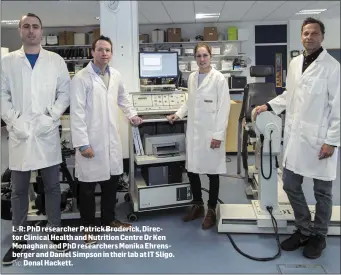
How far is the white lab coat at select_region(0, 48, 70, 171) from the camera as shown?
154 cm

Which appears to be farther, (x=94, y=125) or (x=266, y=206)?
(x=266, y=206)

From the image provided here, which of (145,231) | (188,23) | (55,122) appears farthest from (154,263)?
(188,23)

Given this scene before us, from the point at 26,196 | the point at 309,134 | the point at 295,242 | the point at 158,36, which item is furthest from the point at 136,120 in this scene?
the point at 158,36

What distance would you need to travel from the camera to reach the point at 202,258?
1642 mm

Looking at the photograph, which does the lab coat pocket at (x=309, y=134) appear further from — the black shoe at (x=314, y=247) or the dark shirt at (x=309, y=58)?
the black shoe at (x=314, y=247)

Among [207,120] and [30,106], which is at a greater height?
[30,106]

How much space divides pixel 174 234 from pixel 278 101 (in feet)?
3.34

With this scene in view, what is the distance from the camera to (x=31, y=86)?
1543mm

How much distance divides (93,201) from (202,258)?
2.40 ft

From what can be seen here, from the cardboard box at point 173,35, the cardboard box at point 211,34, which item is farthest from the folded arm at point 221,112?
the cardboard box at point 173,35

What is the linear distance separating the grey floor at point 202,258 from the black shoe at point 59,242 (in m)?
0.11

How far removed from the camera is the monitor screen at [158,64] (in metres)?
2.19

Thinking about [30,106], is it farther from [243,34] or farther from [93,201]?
[243,34]

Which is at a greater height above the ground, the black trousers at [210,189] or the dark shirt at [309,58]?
the dark shirt at [309,58]
